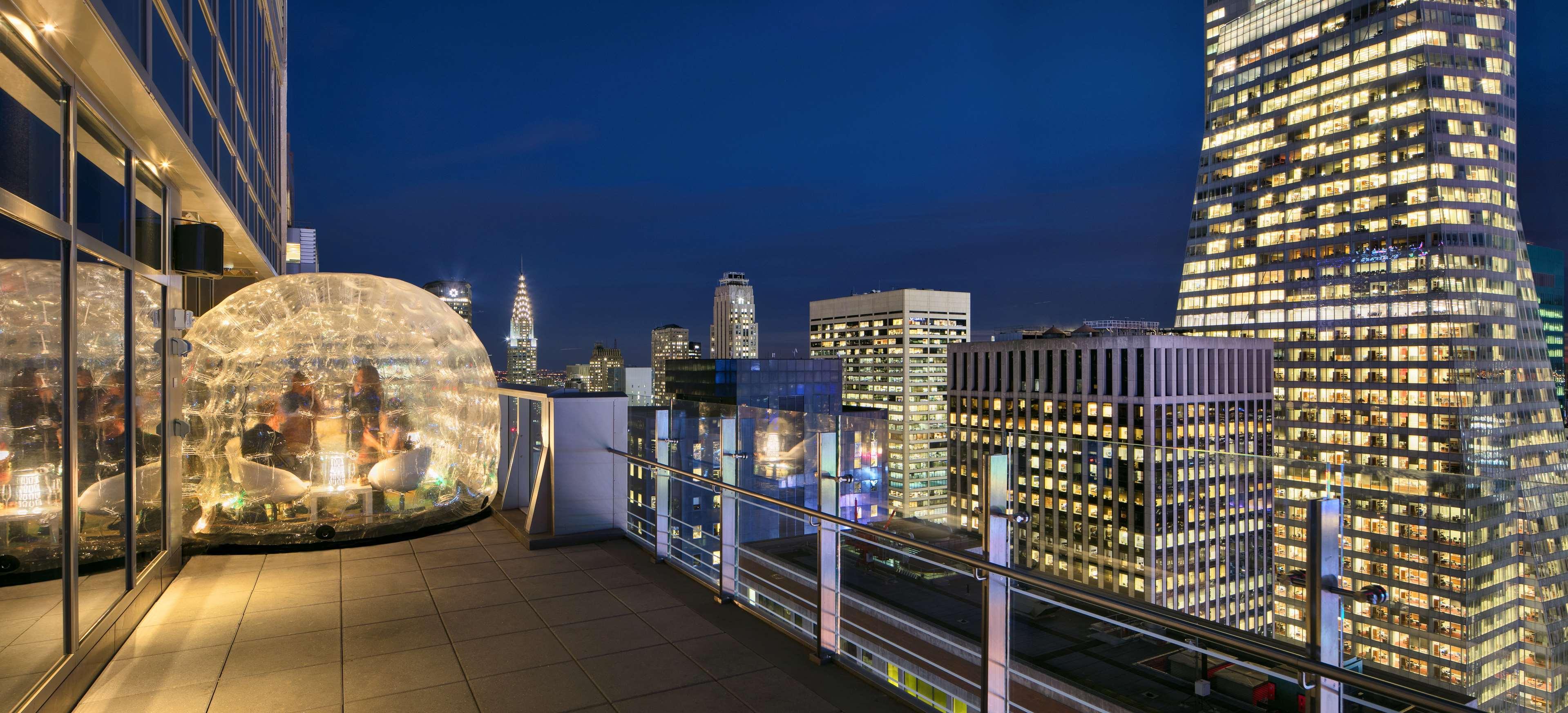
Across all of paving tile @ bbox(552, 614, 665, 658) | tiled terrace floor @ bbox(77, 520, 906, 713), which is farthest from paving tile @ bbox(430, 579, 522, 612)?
paving tile @ bbox(552, 614, 665, 658)

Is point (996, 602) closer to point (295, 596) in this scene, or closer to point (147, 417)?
point (295, 596)

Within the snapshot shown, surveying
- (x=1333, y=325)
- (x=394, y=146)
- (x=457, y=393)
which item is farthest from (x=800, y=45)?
(x=457, y=393)

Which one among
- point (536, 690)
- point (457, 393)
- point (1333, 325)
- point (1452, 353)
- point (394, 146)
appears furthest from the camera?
point (394, 146)

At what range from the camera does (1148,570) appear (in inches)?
165

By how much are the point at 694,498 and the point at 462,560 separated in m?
2.08

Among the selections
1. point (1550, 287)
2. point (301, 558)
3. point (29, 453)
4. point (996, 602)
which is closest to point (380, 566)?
point (301, 558)

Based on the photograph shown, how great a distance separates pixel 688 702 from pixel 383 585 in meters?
3.34

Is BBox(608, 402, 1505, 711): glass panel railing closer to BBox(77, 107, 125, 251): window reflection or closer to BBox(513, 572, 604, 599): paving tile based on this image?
BBox(513, 572, 604, 599): paving tile

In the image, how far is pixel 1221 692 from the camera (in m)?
3.44

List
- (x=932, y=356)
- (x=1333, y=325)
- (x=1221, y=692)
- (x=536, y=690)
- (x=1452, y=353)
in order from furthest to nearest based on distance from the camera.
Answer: (x=932, y=356)
(x=1333, y=325)
(x=1452, y=353)
(x=536, y=690)
(x=1221, y=692)

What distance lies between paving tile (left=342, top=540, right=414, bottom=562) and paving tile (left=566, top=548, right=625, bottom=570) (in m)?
1.51

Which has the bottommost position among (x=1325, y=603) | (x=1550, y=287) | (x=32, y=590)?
(x=32, y=590)

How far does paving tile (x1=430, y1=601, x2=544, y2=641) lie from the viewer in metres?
5.00

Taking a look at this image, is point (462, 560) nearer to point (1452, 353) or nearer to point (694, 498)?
point (694, 498)
